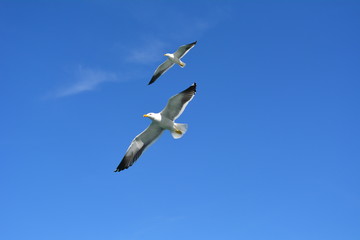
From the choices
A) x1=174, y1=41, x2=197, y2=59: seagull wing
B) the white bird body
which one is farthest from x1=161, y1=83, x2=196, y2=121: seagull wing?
the white bird body

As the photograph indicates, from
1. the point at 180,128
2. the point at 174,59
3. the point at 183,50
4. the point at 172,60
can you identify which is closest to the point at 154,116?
the point at 180,128

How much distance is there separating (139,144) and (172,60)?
9.22 meters

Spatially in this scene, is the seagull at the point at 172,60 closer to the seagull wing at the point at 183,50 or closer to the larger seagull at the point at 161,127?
the seagull wing at the point at 183,50

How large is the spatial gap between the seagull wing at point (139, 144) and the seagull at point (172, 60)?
845 centimetres

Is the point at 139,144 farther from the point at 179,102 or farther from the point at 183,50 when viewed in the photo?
the point at 183,50

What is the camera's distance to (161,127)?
16.8 meters

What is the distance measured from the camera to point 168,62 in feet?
82.8

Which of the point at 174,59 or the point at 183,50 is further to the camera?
the point at 174,59

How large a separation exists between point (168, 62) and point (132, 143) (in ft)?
31.5

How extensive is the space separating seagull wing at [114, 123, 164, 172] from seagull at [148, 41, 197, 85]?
8449mm

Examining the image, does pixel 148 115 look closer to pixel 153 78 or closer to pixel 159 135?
pixel 159 135

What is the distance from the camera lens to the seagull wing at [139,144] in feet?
54.5

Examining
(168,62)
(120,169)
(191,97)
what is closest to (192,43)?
(168,62)

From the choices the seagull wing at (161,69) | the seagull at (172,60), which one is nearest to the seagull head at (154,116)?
the seagull at (172,60)
